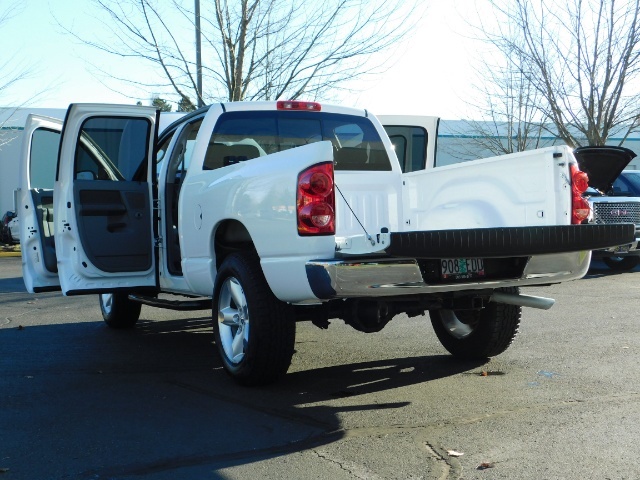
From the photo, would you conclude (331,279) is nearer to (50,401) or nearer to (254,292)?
(254,292)

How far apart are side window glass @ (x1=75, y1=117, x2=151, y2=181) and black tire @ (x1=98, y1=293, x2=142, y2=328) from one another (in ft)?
5.15

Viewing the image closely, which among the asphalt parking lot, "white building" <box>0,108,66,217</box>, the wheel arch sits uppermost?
"white building" <box>0,108,66,217</box>

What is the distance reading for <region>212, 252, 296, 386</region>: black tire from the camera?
534cm

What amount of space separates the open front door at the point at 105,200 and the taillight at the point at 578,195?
3528mm

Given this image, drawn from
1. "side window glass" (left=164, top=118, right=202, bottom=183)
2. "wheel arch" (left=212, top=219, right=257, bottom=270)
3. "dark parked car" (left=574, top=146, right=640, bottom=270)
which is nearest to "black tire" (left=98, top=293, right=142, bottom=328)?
"side window glass" (left=164, top=118, right=202, bottom=183)

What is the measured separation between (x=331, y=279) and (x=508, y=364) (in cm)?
218

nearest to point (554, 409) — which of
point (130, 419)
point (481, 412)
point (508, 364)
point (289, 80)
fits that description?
point (481, 412)

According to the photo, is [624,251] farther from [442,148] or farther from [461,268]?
[442,148]

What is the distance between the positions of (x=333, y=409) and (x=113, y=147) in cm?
355

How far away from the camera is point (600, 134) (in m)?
20.6

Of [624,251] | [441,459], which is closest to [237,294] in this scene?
[441,459]

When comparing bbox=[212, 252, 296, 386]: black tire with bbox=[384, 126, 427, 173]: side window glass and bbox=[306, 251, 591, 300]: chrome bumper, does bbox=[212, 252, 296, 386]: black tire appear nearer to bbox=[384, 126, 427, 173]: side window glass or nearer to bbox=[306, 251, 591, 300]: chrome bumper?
bbox=[306, 251, 591, 300]: chrome bumper

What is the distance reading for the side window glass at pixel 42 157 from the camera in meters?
7.70

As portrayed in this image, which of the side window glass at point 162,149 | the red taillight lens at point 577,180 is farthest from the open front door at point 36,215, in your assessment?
the red taillight lens at point 577,180
